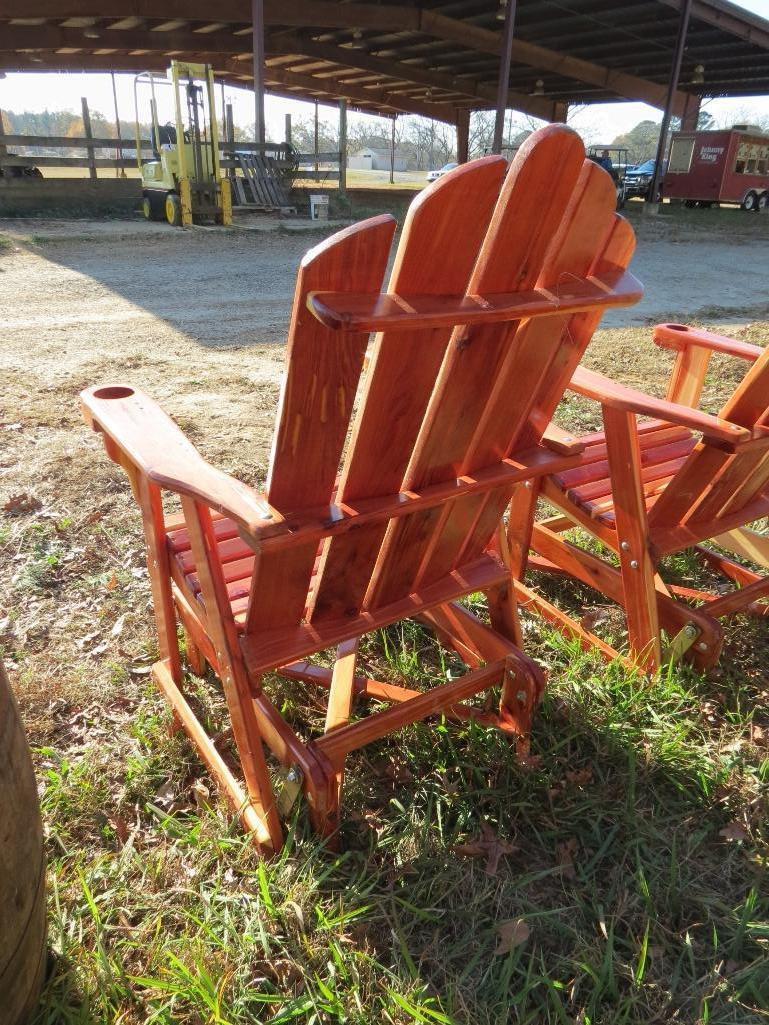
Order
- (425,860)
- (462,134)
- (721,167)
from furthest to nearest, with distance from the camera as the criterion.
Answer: (462,134) → (721,167) → (425,860)

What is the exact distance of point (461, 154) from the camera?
25.5 meters

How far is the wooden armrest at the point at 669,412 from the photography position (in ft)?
5.58

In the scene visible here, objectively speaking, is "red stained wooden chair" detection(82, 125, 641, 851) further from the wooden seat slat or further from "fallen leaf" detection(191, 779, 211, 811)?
the wooden seat slat

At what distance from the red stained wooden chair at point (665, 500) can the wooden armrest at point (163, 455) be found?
0.81 meters

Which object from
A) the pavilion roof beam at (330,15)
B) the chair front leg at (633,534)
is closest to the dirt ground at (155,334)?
the chair front leg at (633,534)

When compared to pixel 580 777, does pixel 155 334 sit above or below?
above

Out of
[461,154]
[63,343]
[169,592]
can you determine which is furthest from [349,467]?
[461,154]

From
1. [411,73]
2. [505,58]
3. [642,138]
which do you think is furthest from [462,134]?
[642,138]

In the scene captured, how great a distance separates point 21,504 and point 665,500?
258 centimetres

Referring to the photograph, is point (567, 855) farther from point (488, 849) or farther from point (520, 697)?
point (520, 697)

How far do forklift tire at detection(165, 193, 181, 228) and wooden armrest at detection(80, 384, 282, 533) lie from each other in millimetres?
11771

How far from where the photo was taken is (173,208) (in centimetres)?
1212

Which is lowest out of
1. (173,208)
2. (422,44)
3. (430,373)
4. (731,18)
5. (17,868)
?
(17,868)

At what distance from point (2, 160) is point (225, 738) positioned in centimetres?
1611
